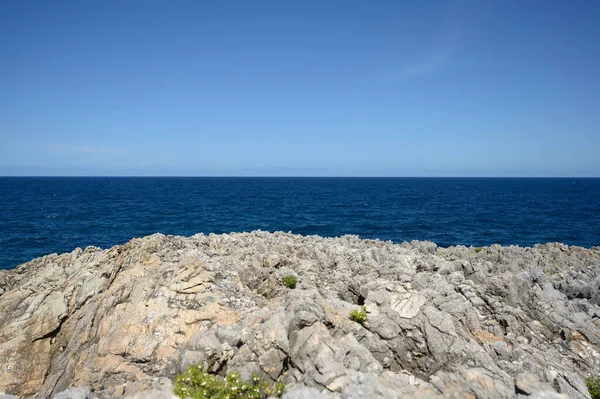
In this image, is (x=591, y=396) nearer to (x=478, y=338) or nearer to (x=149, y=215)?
(x=478, y=338)

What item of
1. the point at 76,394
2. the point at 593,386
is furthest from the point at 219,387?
the point at 593,386

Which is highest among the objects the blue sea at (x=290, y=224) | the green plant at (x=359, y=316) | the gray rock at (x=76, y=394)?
the green plant at (x=359, y=316)

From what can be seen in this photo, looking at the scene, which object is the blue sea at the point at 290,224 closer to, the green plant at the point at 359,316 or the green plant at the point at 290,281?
the green plant at the point at 290,281

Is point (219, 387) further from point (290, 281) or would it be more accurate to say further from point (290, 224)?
point (290, 224)

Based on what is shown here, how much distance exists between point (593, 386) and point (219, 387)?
1307 centimetres

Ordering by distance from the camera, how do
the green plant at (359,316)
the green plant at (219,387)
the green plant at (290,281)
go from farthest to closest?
the green plant at (290,281), the green plant at (359,316), the green plant at (219,387)

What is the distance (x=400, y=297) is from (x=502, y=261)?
13748mm

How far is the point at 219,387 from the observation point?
1045 cm

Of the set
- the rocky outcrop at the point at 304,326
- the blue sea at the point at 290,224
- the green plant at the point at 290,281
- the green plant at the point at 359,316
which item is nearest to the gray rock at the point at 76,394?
the rocky outcrop at the point at 304,326

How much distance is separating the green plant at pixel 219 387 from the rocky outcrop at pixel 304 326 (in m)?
0.36

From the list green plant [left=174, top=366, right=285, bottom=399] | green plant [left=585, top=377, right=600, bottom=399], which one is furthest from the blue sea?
green plant [left=174, top=366, right=285, bottom=399]

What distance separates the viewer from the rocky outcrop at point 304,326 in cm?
1097

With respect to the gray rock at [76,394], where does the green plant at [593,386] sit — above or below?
below

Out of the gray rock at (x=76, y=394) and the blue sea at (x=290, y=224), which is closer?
the gray rock at (x=76, y=394)
